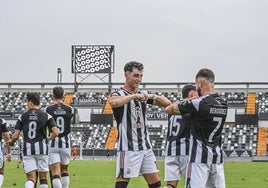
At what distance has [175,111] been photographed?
29.1ft

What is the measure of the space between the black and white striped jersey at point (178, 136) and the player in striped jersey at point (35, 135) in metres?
2.40

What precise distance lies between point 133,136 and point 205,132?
158cm

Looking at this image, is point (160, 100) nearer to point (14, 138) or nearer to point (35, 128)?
point (35, 128)

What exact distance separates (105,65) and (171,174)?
5997cm

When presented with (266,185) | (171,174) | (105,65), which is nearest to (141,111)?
(171,174)

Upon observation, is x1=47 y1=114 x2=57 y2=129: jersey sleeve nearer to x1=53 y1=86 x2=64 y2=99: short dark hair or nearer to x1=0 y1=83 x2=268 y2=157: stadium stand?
x1=53 y1=86 x2=64 y2=99: short dark hair

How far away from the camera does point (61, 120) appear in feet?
47.5


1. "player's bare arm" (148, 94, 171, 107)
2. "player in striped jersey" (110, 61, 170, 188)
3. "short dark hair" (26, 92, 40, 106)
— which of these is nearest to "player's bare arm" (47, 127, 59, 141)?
"short dark hair" (26, 92, 40, 106)

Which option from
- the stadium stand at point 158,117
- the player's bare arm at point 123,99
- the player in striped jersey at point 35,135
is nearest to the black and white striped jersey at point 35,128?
the player in striped jersey at point 35,135

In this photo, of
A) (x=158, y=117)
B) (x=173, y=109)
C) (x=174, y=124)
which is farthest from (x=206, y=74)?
(x=158, y=117)

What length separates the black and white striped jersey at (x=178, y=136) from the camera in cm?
1234

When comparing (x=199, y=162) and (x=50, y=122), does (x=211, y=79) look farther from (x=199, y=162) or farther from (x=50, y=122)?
(x=50, y=122)

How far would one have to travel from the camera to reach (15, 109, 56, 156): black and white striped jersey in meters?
13.3

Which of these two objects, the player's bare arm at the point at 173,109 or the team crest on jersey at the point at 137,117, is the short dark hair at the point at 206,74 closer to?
the player's bare arm at the point at 173,109
